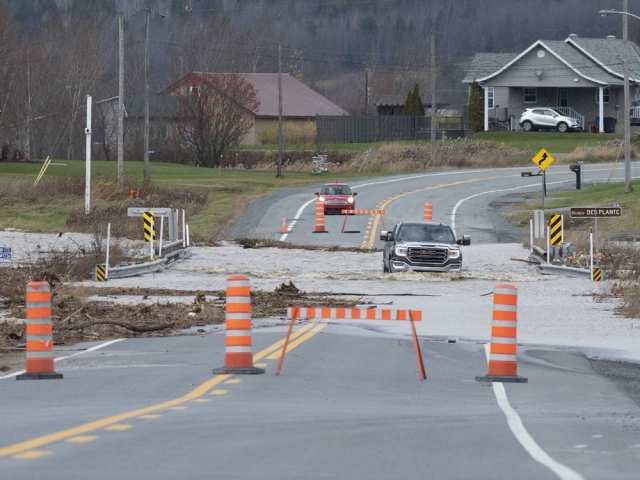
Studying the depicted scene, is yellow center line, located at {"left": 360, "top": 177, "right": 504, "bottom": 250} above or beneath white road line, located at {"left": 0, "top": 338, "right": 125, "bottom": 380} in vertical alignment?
above

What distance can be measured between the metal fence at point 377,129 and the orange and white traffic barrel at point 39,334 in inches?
3543

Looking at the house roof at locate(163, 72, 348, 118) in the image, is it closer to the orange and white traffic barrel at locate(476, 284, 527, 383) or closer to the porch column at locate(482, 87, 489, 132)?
the porch column at locate(482, 87, 489, 132)

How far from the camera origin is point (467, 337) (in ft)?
71.8

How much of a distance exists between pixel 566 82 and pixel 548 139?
1105 centimetres

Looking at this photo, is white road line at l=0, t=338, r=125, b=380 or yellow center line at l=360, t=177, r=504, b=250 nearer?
white road line at l=0, t=338, r=125, b=380

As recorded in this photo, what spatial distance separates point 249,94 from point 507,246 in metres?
59.4

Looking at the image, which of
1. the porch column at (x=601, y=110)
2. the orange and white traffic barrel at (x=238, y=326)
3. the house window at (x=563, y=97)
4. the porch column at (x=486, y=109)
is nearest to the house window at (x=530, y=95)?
the house window at (x=563, y=97)

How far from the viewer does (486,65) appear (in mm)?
119562

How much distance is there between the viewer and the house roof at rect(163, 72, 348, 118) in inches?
4749

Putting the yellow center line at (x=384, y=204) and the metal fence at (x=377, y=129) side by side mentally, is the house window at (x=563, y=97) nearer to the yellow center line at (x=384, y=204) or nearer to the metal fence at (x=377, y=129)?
the metal fence at (x=377, y=129)

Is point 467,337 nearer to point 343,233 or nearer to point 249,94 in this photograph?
point 343,233

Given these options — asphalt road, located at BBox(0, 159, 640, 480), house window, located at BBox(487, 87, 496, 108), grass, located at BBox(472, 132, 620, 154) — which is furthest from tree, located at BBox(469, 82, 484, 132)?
asphalt road, located at BBox(0, 159, 640, 480)

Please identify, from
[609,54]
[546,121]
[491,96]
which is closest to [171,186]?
[546,121]

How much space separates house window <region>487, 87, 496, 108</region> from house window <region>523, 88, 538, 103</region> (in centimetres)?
270
